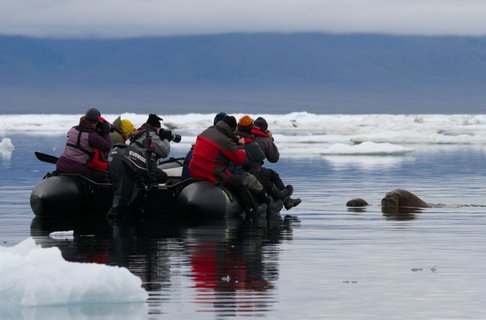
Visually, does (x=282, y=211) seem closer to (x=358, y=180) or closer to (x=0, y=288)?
(x=358, y=180)

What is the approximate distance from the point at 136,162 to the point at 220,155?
1.09m

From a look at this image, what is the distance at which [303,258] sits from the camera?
12.1 metres

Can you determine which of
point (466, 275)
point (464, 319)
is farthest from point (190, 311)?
point (466, 275)

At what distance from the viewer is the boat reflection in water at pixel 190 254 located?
9438mm

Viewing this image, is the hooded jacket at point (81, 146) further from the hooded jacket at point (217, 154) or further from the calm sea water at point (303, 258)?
the hooded jacket at point (217, 154)

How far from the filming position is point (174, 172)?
17766mm

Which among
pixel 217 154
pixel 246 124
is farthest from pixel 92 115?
pixel 246 124

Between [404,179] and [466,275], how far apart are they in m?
15.8

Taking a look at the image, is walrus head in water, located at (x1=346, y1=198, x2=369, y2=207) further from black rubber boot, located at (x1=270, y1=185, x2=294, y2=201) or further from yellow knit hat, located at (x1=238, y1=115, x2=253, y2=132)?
yellow knit hat, located at (x1=238, y1=115, x2=253, y2=132)

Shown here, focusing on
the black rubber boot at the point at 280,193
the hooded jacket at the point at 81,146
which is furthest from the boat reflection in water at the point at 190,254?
the hooded jacket at the point at 81,146

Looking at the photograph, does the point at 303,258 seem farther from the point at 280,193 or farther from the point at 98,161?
the point at 98,161

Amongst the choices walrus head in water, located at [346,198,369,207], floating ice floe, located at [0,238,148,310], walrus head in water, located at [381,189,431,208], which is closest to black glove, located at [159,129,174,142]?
walrus head in water, located at [346,198,369,207]

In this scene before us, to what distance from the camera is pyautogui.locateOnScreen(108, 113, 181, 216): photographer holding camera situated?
53.1 ft

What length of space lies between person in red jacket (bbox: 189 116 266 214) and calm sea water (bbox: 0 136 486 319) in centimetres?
58
